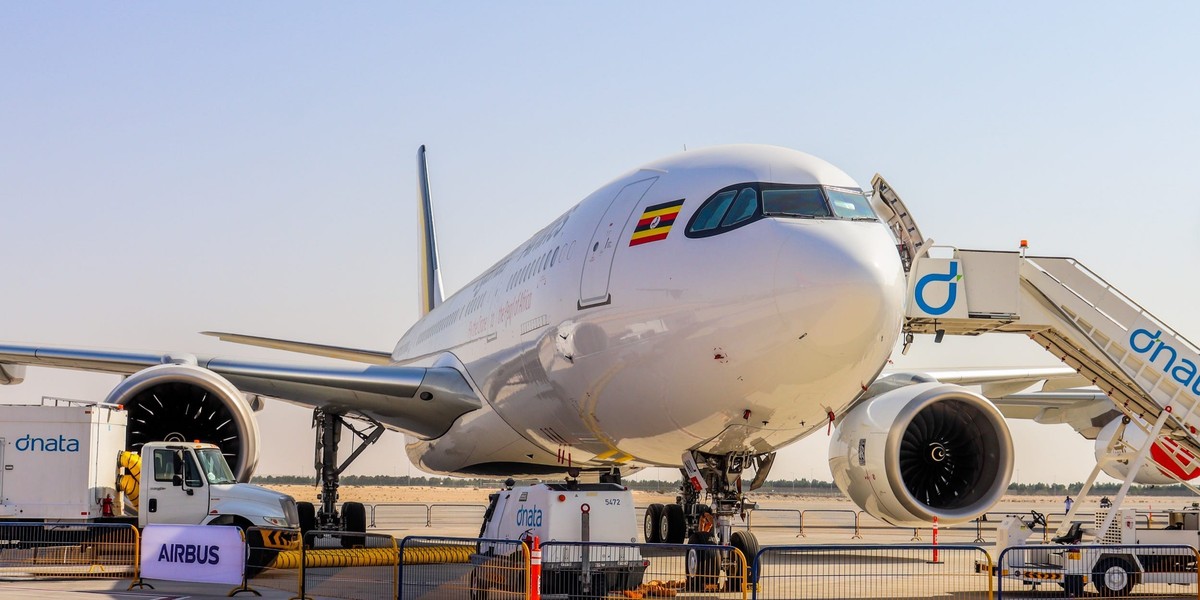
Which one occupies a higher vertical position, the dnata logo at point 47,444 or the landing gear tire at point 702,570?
the dnata logo at point 47,444

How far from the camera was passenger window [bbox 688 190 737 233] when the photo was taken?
9.91 m

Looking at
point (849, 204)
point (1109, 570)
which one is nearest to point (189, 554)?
point (849, 204)

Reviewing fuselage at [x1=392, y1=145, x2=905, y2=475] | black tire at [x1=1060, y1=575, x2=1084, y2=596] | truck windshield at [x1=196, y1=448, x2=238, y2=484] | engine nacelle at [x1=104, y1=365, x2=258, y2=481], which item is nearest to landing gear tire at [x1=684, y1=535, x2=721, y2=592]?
fuselage at [x1=392, y1=145, x2=905, y2=475]

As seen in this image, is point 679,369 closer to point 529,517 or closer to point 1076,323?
point 529,517

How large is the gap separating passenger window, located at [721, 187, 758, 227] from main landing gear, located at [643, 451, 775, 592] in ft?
6.82

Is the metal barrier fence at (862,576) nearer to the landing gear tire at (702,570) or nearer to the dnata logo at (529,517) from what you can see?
the landing gear tire at (702,570)

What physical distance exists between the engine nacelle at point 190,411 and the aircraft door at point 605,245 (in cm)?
561

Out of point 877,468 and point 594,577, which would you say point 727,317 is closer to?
point 594,577

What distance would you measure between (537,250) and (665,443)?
3.66m

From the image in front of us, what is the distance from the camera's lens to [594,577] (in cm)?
972

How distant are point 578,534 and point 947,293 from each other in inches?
173

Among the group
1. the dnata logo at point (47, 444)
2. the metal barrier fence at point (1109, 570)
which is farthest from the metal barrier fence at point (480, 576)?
the metal barrier fence at point (1109, 570)

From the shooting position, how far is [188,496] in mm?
13273

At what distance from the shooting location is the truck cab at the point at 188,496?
43.4 feet
